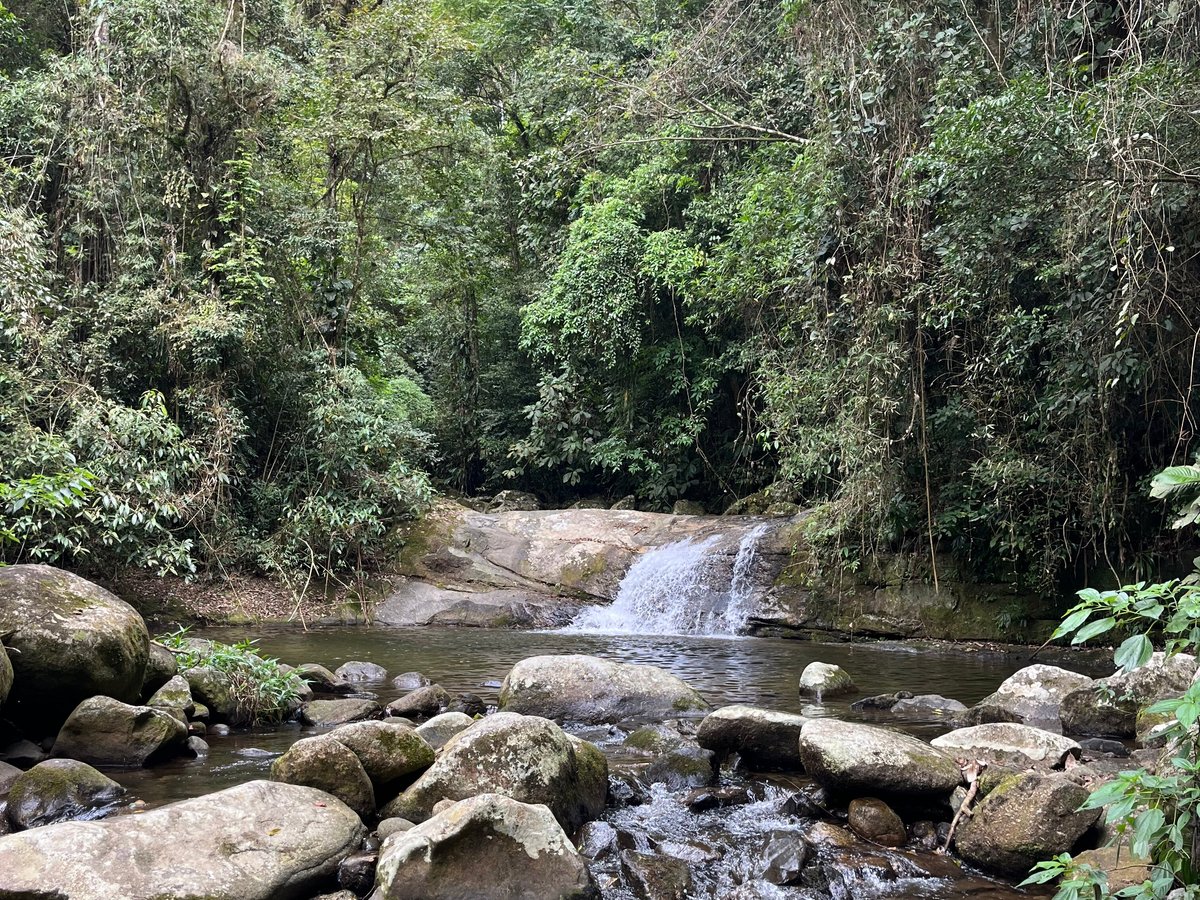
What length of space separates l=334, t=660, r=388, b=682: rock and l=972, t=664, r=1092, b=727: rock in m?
5.30

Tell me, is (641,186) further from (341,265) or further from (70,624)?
(70,624)

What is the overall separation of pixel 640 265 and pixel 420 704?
11496mm

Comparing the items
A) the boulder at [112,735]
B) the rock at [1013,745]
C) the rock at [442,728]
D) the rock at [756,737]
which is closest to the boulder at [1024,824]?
the rock at [1013,745]

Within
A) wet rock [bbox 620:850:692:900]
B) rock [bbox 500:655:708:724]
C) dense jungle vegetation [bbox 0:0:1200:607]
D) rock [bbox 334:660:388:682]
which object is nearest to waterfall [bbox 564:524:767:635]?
dense jungle vegetation [bbox 0:0:1200:607]

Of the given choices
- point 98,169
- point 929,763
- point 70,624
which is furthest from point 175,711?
→ point 98,169

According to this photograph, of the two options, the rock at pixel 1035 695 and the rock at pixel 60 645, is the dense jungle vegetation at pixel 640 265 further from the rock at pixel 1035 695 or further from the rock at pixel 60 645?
the rock at pixel 1035 695

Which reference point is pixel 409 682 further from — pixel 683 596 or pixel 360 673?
pixel 683 596

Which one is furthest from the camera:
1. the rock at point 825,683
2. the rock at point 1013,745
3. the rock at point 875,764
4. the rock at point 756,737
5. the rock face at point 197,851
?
the rock at point 825,683

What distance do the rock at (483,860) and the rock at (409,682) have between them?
14.5 ft

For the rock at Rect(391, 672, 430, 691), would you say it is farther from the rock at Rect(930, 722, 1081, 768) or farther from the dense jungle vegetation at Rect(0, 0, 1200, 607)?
the rock at Rect(930, 722, 1081, 768)

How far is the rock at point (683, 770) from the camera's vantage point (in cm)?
548

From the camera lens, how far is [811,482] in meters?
15.5

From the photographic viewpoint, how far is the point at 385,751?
500cm

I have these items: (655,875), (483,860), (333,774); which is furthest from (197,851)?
(655,875)
